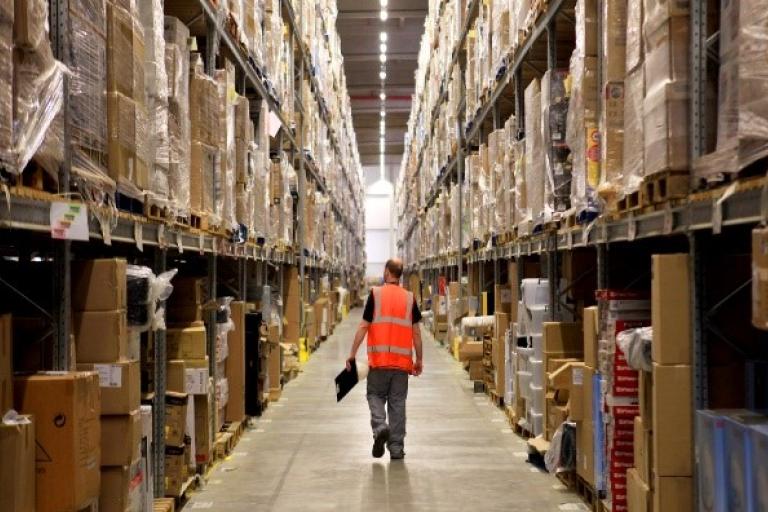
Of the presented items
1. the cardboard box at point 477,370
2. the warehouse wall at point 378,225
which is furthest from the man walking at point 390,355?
the warehouse wall at point 378,225

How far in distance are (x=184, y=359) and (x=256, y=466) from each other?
1.39 metres

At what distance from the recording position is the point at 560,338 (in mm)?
6344

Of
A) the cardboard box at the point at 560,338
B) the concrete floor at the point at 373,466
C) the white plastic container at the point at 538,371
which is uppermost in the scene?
the cardboard box at the point at 560,338

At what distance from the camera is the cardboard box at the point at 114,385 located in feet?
12.8

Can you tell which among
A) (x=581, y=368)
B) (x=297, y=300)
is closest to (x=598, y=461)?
(x=581, y=368)

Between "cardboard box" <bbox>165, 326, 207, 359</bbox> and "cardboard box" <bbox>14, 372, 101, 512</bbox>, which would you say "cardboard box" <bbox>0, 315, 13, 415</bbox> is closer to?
"cardboard box" <bbox>14, 372, 101, 512</bbox>

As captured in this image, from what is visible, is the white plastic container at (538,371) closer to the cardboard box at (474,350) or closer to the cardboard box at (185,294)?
the cardboard box at (185,294)

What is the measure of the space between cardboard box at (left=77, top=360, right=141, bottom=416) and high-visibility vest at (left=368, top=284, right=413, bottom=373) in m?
3.30

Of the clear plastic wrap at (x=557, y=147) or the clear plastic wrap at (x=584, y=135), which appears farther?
the clear plastic wrap at (x=557, y=147)

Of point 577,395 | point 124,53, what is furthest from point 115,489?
point 577,395

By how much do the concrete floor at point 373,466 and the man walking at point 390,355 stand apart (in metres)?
0.27

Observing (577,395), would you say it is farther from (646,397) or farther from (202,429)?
(202,429)

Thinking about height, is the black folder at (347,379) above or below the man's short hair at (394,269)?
below

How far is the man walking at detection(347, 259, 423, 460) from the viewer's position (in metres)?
7.04
